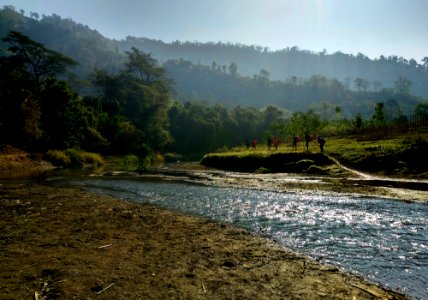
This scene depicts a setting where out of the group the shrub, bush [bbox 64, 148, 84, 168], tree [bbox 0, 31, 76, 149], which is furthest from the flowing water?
the shrub

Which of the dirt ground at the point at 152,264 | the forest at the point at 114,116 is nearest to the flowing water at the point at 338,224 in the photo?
the dirt ground at the point at 152,264

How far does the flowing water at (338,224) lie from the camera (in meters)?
11.1

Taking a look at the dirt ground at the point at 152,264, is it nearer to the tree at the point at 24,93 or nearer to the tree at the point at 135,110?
the tree at the point at 24,93

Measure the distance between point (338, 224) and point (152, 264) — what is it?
9835mm

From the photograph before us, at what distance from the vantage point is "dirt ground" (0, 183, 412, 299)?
341 inches

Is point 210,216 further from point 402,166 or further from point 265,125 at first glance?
point 265,125

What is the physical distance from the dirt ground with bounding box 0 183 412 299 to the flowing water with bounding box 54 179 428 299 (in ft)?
3.92

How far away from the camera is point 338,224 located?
1658 centimetres

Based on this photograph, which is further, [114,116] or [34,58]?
[114,116]

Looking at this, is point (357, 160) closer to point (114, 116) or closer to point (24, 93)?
point (24, 93)

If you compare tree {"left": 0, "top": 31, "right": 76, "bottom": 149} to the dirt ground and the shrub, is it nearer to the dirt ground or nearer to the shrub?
the shrub

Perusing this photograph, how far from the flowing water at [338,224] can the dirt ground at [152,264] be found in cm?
119

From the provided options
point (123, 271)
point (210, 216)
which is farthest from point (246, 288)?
point (210, 216)

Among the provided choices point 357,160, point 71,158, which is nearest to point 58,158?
point 71,158
